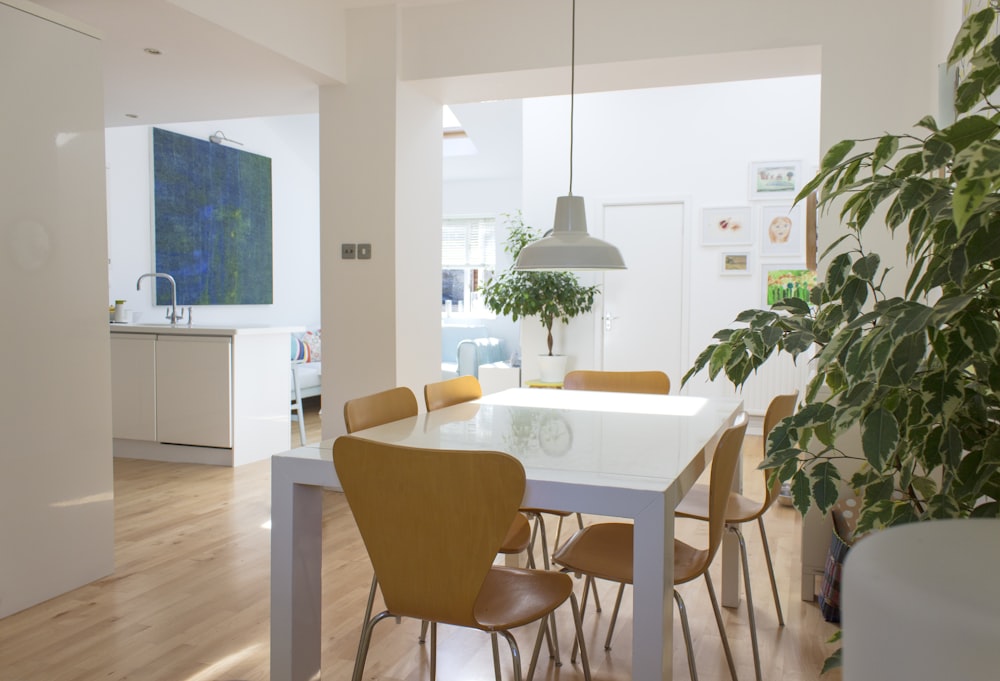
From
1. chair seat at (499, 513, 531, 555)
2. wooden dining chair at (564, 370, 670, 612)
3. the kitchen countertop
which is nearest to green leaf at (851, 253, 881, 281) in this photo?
chair seat at (499, 513, 531, 555)

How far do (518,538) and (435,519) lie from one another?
852 millimetres

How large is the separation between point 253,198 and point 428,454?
23.0 feet

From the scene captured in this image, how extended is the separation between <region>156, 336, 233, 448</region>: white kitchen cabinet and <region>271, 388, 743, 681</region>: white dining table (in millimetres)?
2868

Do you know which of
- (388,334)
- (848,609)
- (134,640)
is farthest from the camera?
(388,334)

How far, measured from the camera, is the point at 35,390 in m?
2.77

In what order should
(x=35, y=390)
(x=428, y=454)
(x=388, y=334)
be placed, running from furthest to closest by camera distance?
1. (x=388, y=334)
2. (x=35, y=390)
3. (x=428, y=454)

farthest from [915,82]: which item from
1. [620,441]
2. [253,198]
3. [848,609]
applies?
[253,198]

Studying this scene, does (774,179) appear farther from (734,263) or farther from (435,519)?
(435,519)

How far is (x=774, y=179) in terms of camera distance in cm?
648

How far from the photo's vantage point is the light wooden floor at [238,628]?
7.69 feet

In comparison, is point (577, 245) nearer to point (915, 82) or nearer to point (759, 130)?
point (915, 82)

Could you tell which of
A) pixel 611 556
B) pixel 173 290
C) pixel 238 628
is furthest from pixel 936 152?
pixel 173 290

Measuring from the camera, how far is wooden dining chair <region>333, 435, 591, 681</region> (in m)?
1.53

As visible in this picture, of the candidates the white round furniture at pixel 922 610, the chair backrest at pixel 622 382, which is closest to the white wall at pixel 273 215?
the chair backrest at pixel 622 382
